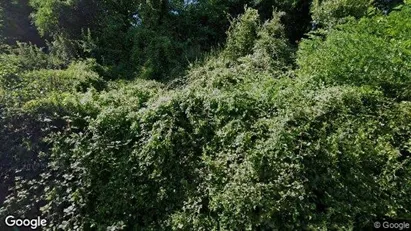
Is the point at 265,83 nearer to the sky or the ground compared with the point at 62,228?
nearer to the sky

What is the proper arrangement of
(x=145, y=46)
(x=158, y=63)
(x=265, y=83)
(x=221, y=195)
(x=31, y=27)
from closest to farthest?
(x=221, y=195) → (x=265, y=83) → (x=158, y=63) → (x=145, y=46) → (x=31, y=27)

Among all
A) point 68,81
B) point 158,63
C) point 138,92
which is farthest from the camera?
point 158,63

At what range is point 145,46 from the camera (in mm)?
7180

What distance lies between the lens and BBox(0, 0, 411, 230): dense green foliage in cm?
271

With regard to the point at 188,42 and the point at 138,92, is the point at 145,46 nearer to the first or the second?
the point at 188,42

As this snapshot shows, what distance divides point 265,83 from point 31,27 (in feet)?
28.2

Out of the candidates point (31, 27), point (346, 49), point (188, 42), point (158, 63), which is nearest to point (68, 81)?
point (158, 63)

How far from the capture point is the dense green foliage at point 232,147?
271 cm

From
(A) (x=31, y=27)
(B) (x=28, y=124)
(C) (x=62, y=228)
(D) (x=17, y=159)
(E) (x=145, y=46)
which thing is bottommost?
(C) (x=62, y=228)

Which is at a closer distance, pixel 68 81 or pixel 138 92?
pixel 138 92

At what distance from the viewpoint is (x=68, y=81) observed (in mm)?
4719

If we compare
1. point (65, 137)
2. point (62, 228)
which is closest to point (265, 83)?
point (65, 137)

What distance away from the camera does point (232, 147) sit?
309 cm

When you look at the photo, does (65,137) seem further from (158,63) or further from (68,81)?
(158,63)
